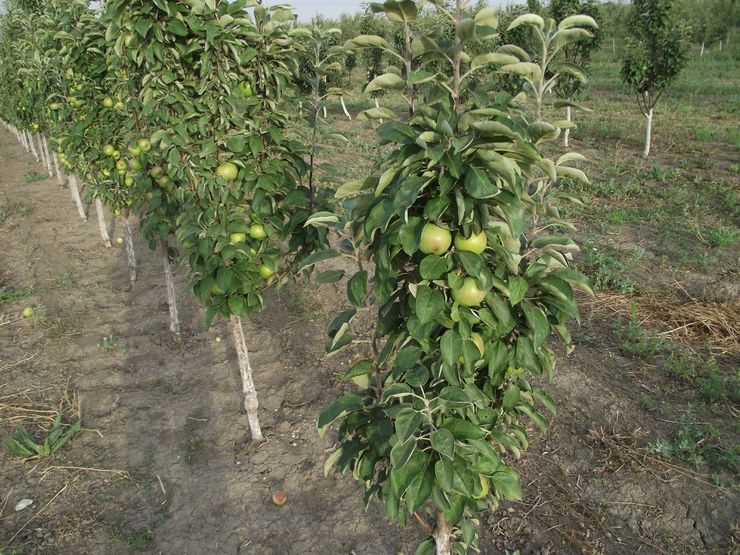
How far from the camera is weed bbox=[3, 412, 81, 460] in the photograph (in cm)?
405

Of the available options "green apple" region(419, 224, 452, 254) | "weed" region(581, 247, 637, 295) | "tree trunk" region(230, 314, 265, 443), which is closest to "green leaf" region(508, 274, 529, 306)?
"green apple" region(419, 224, 452, 254)

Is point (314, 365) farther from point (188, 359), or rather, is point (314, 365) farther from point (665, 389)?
point (665, 389)

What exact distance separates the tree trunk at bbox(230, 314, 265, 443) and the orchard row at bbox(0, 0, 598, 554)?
0.51 meters

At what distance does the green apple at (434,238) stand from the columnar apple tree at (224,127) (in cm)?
166

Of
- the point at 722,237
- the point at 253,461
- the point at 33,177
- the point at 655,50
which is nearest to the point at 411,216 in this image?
the point at 253,461

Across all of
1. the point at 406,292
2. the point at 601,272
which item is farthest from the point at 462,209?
the point at 601,272

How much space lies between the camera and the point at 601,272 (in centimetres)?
607

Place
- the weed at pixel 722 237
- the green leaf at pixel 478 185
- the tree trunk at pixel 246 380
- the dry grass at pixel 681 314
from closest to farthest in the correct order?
the green leaf at pixel 478 185 → the tree trunk at pixel 246 380 → the dry grass at pixel 681 314 → the weed at pixel 722 237

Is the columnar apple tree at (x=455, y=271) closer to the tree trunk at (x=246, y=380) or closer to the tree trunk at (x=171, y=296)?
the tree trunk at (x=246, y=380)

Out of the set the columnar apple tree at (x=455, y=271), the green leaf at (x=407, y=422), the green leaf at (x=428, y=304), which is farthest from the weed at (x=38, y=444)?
the green leaf at (x=428, y=304)

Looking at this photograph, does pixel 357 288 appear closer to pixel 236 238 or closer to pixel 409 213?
pixel 409 213

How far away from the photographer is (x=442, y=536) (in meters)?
2.10

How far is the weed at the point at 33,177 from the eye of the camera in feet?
46.3

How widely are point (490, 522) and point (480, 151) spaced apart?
109 inches
